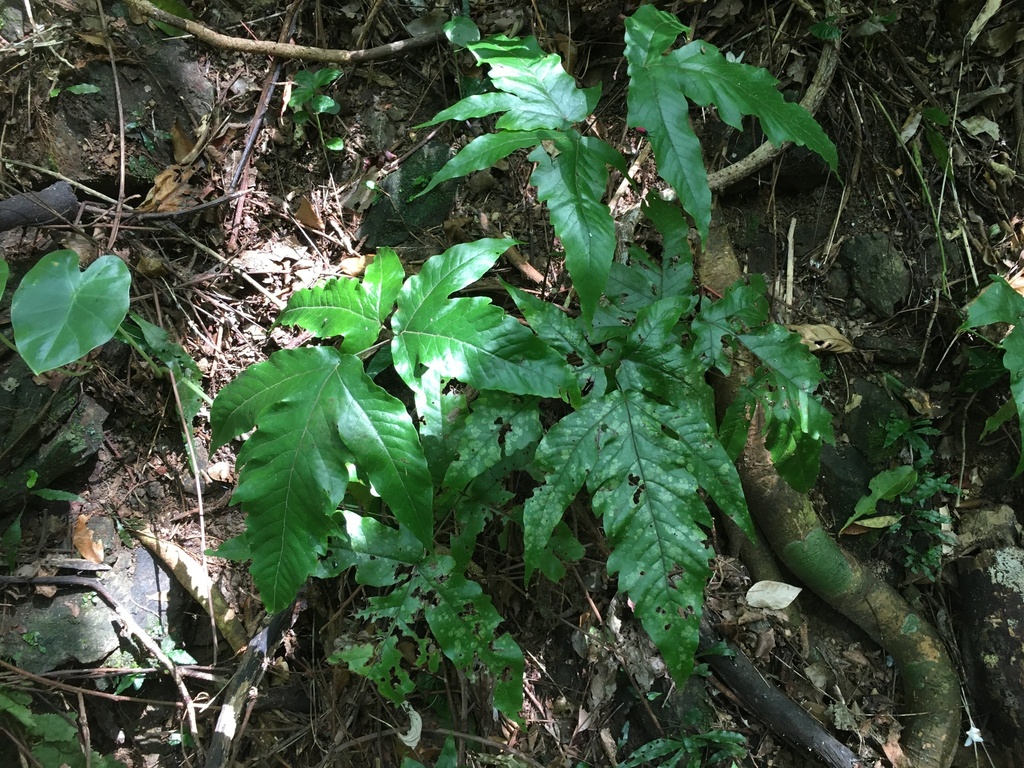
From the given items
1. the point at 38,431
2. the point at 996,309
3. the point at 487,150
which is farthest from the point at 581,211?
the point at 38,431

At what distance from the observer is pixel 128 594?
2312 mm

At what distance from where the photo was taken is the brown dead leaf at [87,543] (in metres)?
2.31

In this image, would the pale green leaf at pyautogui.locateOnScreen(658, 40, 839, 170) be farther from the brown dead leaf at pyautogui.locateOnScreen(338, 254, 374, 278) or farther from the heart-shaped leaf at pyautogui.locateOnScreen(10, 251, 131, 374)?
the heart-shaped leaf at pyautogui.locateOnScreen(10, 251, 131, 374)

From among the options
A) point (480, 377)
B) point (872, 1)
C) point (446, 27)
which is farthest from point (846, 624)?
point (446, 27)

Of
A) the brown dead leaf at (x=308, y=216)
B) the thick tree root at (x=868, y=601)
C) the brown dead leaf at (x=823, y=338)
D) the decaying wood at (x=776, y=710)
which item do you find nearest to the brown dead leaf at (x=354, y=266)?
the brown dead leaf at (x=308, y=216)

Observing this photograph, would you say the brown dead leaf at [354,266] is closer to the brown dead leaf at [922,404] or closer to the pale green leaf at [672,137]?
the pale green leaf at [672,137]

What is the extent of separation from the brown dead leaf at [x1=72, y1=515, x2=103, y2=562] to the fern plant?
0.73 m

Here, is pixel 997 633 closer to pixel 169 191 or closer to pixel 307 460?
pixel 307 460

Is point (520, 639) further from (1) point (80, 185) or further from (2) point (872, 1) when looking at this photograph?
(2) point (872, 1)

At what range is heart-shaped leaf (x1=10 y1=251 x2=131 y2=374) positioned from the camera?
164 centimetres

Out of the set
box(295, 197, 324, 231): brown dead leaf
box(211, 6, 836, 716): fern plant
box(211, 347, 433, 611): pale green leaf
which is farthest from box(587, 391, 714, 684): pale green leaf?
box(295, 197, 324, 231): brown dead leaf

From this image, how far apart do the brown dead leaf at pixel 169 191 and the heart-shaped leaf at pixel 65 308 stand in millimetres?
860

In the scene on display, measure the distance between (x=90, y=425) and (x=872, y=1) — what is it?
12.6ft

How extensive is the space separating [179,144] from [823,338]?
2.96 meters
